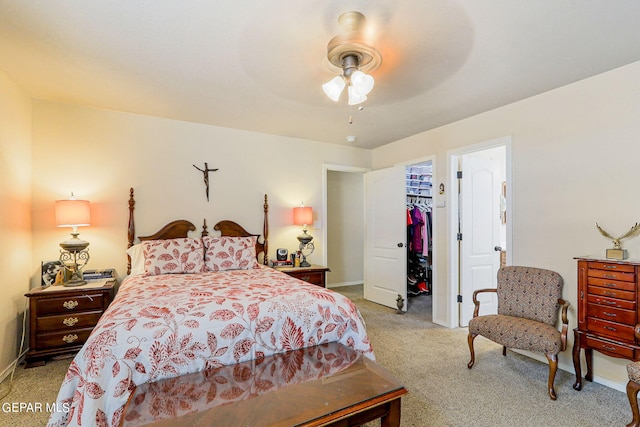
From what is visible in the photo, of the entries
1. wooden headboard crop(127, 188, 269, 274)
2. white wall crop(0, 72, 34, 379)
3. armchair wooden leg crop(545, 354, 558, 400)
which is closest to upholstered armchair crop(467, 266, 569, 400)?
armchair wooden leg crop(545, 354, 558, 400)

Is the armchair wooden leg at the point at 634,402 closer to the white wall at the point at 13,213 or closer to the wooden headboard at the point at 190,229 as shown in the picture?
the wooden headboard at the point at 190,229

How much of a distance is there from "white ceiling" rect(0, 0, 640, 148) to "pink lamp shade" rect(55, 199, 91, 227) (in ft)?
3.38

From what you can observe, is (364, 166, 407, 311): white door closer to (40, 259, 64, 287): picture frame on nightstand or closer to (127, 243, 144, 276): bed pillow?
(127, 243, 144, 276): bed pillow

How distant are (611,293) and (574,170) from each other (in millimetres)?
1031

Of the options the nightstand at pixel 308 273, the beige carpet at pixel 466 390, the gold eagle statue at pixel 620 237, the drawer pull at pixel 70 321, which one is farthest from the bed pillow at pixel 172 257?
the gold eagle statue at pixel 620 237

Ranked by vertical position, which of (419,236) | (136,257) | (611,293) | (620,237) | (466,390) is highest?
(620,237)

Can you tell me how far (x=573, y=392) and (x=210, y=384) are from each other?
8.59 ft

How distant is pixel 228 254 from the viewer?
3.42 metres

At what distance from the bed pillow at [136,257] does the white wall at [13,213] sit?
845 millimetres

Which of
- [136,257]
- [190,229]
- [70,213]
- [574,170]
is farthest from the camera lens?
[190,229]

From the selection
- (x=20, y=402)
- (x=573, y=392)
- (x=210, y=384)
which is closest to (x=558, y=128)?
(x=573, y=392)

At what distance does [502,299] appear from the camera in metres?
2.89

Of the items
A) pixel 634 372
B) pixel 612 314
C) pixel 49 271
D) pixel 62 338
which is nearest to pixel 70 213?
pixel 49 271

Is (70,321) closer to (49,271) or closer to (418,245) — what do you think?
(49,271)
